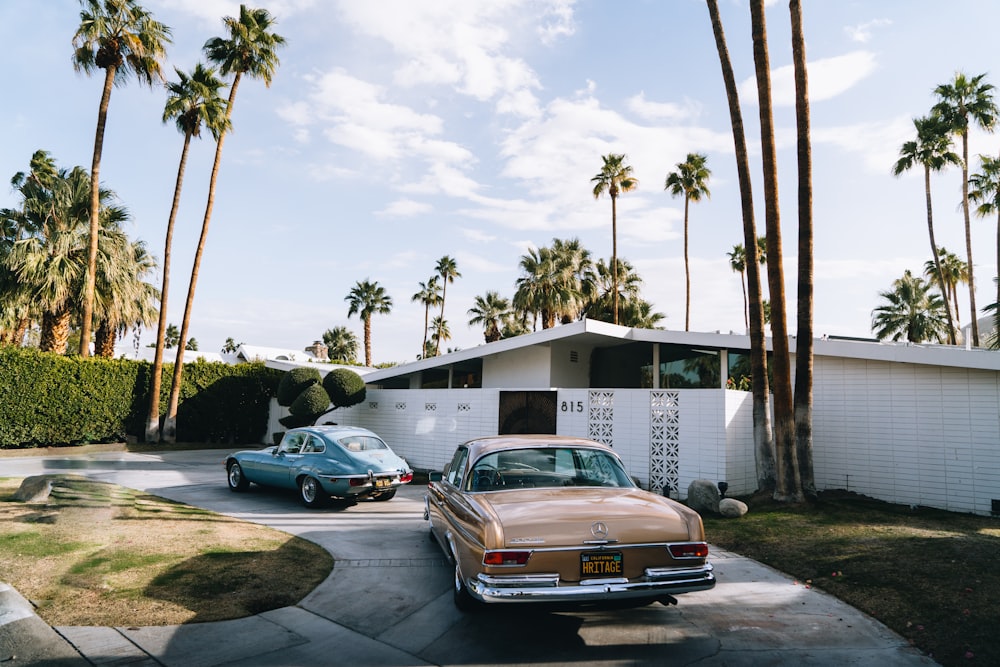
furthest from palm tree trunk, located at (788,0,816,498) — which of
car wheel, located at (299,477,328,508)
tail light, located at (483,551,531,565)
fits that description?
car wheel, located at (299,477,328,508)

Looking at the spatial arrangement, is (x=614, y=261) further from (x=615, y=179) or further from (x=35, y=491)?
(x=35, y=491)

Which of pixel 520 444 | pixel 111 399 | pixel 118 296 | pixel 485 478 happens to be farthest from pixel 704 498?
pixel 118 296

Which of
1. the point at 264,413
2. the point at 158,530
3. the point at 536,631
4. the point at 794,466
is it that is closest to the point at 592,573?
the point at 536,631

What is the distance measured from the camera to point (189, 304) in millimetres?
23562

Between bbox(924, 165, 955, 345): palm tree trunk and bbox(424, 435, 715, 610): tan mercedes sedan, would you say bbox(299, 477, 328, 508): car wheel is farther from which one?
bbox(924, 165, 955, 345): palm tree trunk

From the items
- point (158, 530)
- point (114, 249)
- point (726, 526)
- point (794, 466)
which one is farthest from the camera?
point (114, 249)

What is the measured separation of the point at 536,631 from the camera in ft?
16.3

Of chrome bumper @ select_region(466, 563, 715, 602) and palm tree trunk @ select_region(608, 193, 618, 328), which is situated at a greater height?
palm tree trunk @ select_region(608, 193, 618, 328)

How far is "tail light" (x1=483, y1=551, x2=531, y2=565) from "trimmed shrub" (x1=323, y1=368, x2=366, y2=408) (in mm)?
16430

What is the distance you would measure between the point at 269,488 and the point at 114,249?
1522cm

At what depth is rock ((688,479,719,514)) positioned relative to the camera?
10.6m

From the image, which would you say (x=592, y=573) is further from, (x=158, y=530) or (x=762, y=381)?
(x=762, y=381)

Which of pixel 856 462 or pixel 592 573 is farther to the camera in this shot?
pixel 856 462

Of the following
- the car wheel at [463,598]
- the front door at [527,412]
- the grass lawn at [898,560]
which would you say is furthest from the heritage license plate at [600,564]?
the front door at [527,412]
